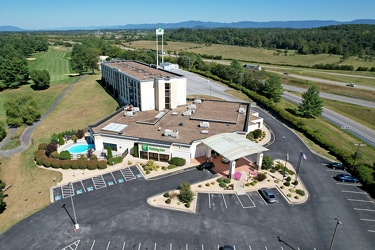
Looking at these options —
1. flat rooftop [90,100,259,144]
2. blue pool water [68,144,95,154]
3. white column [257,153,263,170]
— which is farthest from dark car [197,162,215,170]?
blue pool water [68,144,95,154]

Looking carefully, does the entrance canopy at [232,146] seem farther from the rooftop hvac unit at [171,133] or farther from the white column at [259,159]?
the rooftop hvac unit at [171,133]

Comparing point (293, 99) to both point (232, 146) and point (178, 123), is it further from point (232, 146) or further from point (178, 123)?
point (232, 146)

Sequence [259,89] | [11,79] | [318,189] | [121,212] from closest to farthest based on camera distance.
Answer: [121,212] → [318,189] → [259,89] → [11,79]

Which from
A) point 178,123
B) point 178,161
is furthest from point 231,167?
point 178,123

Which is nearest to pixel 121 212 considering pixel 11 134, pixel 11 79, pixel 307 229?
pixel 307 229

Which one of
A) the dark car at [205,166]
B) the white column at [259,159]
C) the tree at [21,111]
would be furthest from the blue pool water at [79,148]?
the white column at [259,159]

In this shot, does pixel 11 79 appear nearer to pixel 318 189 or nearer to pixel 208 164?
pixel 208 164
